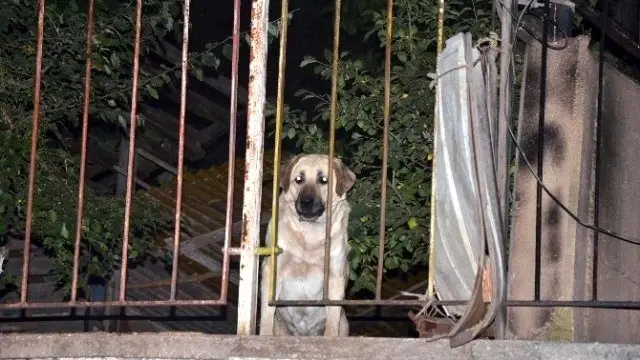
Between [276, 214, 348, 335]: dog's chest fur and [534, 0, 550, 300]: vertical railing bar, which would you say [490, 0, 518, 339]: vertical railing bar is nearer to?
[534, 0, 550, 300]: vertical railing bar

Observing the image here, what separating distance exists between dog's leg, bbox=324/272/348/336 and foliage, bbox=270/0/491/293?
135 mm

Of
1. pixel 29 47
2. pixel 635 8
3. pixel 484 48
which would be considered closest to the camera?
pixel 484 48

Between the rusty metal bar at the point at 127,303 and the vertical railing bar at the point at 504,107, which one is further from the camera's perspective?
the rusty metal bar at the point at 127,303

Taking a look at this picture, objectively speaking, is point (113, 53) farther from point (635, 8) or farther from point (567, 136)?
point (567, 136)

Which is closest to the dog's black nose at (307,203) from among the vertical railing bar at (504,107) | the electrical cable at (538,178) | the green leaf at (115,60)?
the green leaf at (115,60)

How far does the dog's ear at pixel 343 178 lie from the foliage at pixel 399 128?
125 mm

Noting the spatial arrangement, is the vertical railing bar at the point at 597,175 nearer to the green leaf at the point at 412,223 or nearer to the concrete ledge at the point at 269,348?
the concrete ledge at the point at 269,348

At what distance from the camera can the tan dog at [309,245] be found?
272 inches

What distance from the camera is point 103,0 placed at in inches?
297

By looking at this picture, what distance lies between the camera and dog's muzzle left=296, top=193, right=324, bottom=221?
716 cm

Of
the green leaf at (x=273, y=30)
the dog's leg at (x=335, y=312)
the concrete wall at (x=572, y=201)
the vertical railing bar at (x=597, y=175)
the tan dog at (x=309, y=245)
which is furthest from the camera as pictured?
the tan dog at (x=309, y=245)

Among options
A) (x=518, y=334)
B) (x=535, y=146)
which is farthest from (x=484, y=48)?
(x=518, y=334)

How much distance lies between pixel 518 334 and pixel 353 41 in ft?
18.3

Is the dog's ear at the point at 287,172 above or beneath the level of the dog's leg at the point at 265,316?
above
